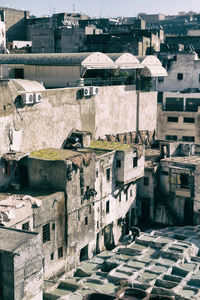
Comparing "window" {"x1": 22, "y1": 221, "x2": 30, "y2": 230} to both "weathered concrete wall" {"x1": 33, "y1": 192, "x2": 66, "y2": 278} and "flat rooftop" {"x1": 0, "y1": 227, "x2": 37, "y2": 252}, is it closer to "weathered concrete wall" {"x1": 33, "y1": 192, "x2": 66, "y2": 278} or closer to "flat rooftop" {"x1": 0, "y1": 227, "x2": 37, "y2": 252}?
"weathered concrete wall" {"x1": 33, "y1": 192, "x2": 66, "y2": 278}

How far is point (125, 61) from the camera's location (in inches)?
1929

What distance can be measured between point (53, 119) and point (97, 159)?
5.35 metres

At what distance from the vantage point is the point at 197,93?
59500 mm

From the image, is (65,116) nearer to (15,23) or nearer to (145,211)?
(145,211)

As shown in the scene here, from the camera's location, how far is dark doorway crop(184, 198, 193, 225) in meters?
45.0

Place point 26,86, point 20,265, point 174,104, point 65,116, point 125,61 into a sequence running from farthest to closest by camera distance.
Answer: point 174,104, point 125,61, point 65,116, point 26,86, point 20,265

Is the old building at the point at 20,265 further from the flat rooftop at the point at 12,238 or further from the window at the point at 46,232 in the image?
the window at the point at 46,232

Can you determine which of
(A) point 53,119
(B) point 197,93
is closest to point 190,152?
(B) point 197,93

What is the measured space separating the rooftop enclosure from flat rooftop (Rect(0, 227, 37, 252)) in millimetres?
21432

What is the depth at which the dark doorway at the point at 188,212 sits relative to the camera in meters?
45.0

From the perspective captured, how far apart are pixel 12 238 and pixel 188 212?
24.8 metres

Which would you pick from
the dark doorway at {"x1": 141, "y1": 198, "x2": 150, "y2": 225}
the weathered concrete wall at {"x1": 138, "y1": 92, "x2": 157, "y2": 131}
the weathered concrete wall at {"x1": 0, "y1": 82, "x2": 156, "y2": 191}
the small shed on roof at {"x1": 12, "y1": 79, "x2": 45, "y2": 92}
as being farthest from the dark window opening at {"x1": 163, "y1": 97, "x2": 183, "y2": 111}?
the small shed on roof at {"x1": 12, "y1": 79, "x2": 45, "y2": 92}

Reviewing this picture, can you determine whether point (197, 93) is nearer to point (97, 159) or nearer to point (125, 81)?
point (125, 81)

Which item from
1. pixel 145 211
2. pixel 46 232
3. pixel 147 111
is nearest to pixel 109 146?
pixel 145 211
